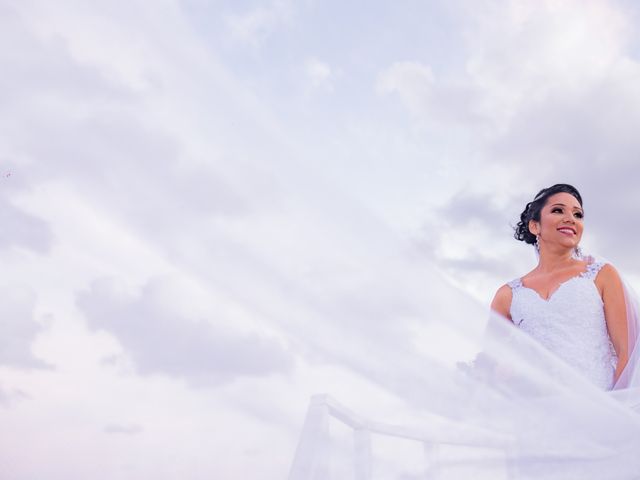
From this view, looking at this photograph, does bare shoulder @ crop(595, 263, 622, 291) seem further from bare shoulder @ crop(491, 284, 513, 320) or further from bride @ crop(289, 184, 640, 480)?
bride @ crop(289, 184, 640, 480)

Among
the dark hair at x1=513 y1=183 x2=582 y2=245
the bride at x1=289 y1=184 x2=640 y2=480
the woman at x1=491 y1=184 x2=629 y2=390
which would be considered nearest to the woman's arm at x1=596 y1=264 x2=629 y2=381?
the woman at x1=491 y1=184 x2=629 y2=390

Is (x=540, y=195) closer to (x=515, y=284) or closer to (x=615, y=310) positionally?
(x=515, y=284)

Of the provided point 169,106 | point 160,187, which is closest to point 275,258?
point 160,187

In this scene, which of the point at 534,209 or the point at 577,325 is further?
the point at 534,209

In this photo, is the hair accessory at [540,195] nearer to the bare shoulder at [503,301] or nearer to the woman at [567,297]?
Result: the woman at [567,297]

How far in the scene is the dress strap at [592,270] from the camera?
4.47 m

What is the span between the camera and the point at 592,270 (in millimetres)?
4496

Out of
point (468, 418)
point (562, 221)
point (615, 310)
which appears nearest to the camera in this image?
point (468, 418)

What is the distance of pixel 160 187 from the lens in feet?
9.08

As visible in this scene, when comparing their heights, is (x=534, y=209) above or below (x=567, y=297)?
above

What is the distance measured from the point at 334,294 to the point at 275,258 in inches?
9.4

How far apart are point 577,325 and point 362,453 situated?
79.7 inches

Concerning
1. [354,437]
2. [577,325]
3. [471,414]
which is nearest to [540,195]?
[577,325]

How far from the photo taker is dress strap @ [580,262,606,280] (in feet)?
14.7
